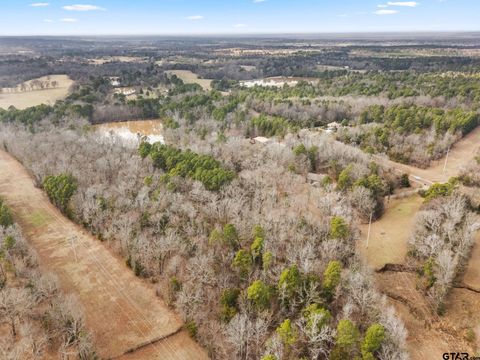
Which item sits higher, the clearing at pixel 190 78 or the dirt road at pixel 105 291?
the clearing at pixel 190 78

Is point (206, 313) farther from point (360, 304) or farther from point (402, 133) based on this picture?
point (402, 133)

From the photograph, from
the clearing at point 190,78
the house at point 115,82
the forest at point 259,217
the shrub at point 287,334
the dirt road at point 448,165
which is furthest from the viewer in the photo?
the clearing at point 190,78

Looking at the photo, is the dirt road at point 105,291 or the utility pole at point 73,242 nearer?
the dirt road at point 105,291

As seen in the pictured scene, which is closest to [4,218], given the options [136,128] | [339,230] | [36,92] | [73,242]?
[73,242]

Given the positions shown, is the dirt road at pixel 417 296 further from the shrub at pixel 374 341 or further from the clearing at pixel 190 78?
the clearing at pixel 190 78

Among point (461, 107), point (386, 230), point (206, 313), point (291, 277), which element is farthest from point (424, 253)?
point (461, 107)

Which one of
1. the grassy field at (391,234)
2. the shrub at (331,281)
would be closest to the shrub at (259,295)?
the shrub at (331,281)

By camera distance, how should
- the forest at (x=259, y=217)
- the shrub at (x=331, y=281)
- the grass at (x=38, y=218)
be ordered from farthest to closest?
the grass at (x=38, y=218)
the shrub at (x=331, y=281)
the forest at (x=259, y=217)

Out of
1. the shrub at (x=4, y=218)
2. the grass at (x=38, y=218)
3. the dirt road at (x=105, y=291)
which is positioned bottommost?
the dirt road at (x=105, y=291)
